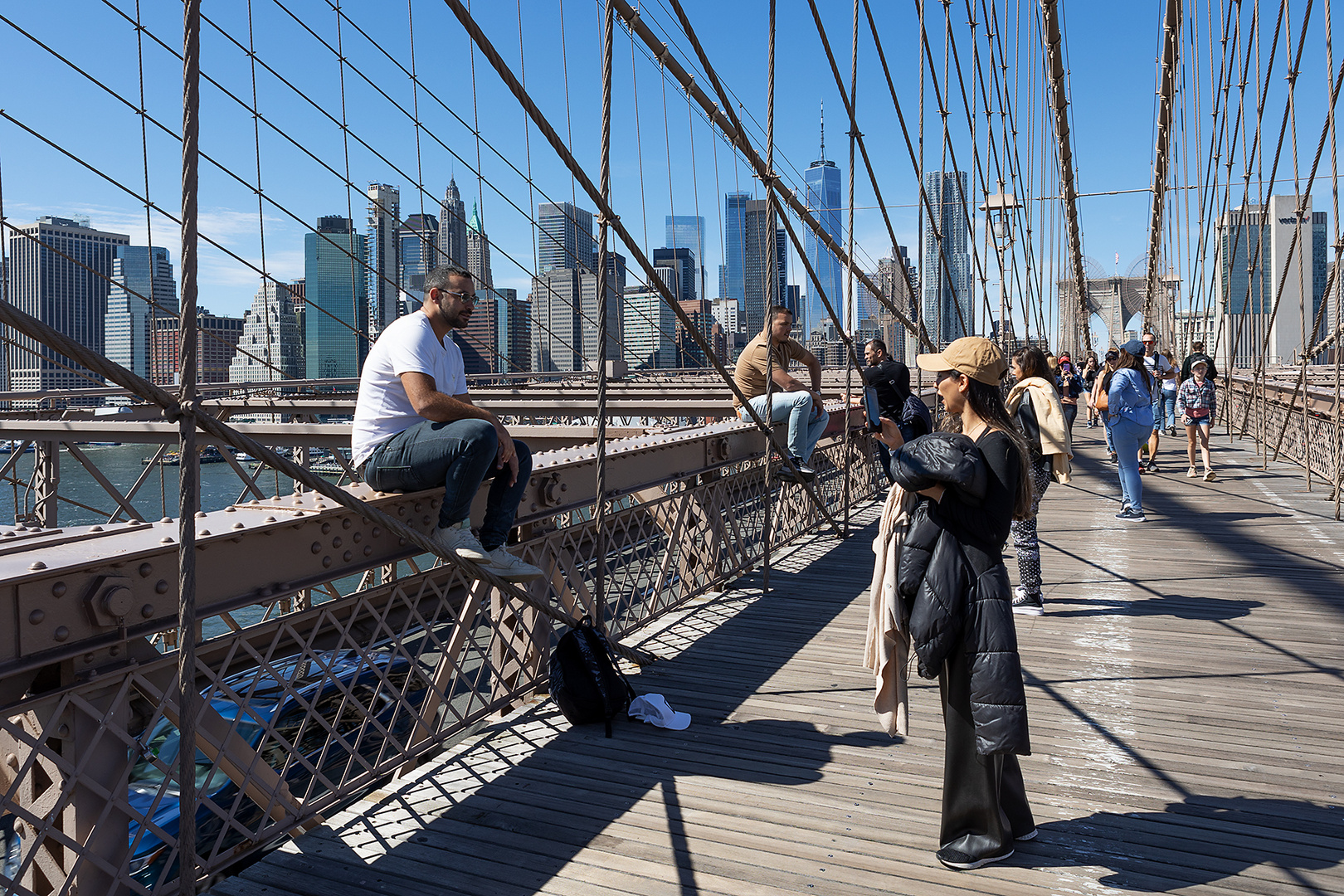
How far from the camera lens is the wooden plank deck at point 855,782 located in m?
3.03

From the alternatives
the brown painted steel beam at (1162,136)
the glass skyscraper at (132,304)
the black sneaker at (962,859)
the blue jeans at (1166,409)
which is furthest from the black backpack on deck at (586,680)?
the brown painted steel beam at (1162,136)

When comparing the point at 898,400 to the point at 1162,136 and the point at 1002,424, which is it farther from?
the point at 1162,136

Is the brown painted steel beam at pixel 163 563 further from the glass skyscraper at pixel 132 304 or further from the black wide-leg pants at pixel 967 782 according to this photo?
the glass skyscraper at pixel 132 304

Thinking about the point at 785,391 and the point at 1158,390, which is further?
the point at 1158,390

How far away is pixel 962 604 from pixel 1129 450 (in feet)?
22.6

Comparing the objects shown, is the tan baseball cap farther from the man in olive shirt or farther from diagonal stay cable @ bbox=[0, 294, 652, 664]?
the man in olive shirt

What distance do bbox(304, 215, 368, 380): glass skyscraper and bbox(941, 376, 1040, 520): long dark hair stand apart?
10618 mm

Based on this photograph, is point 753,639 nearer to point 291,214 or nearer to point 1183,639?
point 1183,639

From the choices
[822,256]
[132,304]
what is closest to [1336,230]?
[132,304]

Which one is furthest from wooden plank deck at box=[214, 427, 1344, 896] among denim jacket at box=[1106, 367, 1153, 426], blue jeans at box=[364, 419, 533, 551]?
denim jacket at box=[1106, 367, 1153, 426]

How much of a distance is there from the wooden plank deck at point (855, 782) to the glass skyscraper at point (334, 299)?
9.36 m

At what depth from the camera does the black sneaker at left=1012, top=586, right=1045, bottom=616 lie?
20.4 ft

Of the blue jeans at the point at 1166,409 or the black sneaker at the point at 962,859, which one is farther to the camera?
the blue jeans at the point at 1166,409

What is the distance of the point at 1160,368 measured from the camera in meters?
15.0
